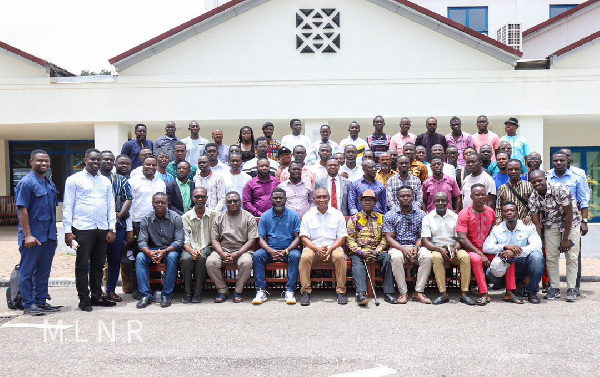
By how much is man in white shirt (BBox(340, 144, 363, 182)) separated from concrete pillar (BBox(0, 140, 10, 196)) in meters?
13.5

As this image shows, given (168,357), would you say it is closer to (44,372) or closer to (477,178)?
(44,372)

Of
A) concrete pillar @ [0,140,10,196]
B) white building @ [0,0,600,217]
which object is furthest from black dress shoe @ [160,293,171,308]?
concrete pillar @ [0,140,10,196]

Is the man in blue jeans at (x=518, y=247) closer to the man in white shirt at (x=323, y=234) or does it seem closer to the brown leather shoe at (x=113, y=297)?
the man in white shirt at (x=323, y=234)

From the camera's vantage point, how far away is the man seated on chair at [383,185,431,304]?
7812 millimetres

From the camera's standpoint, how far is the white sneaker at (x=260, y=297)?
7684 millimetres

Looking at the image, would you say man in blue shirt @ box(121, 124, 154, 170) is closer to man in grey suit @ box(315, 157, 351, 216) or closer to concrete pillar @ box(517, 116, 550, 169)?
man in grey suit @ box(315, 157, 351, 216)

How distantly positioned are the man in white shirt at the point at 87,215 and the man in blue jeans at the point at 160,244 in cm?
52

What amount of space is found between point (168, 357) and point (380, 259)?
3583 mm

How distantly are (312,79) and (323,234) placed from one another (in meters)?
6.28

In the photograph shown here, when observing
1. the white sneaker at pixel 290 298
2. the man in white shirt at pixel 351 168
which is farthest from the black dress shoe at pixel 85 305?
the man in white shirt at pixel 351 168

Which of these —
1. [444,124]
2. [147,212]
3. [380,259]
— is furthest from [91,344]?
[444,124]

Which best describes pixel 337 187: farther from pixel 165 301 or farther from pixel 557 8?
pixel 557 8

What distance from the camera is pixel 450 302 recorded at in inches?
305

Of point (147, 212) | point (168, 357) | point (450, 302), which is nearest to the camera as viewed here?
point (168, 357)
